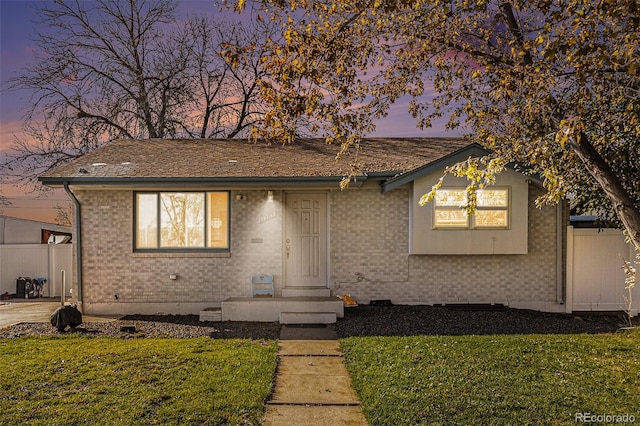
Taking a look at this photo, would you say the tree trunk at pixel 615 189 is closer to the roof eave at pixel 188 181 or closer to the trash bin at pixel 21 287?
the roof eave at pixel 188 181

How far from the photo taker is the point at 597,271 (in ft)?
35.7

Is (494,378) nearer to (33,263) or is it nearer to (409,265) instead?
(409,265)

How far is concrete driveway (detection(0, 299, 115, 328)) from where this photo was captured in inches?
400

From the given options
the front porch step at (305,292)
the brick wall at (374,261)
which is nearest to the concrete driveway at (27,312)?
the brick wall at (374,261)

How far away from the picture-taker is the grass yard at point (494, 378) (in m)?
5.01

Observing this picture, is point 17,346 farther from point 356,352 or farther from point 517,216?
point 517,216

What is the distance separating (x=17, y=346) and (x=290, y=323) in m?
4.74

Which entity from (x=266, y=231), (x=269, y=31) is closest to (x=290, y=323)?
(x=266, y=231)

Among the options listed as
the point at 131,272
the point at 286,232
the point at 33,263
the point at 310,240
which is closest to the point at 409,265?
the point at 310,240

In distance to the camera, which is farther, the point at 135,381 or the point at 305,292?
the point at 305,292

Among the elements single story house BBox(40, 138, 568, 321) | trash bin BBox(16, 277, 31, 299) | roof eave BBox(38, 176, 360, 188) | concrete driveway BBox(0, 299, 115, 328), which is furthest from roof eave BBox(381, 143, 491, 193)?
trash bin BBox(16, 277, 31, 299)

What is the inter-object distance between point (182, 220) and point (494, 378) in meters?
7.62

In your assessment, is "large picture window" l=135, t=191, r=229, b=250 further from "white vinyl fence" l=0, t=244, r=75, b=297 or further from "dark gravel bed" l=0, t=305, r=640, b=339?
"white vinyl fence" l=0, t=244, r=75, b=297

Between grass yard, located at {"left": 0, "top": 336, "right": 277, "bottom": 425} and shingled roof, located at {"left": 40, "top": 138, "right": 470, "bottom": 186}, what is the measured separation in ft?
12.2
